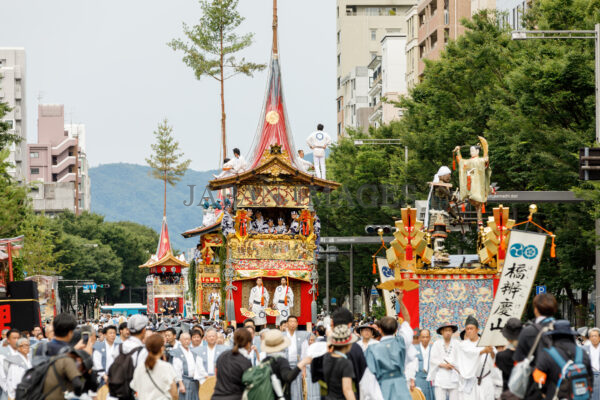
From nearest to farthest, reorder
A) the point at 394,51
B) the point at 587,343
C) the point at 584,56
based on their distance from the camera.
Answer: the point at 587,343
the point at 584,56
the point at 394,51

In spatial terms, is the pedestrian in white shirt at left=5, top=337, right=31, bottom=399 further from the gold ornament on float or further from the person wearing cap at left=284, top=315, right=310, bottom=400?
the gold ornament on float

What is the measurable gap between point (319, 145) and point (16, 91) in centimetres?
10583

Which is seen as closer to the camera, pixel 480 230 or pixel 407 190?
pixel 480 230

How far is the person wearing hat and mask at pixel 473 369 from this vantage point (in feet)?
57.9

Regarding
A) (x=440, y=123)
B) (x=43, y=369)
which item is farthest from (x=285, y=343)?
(x=440, y=123)

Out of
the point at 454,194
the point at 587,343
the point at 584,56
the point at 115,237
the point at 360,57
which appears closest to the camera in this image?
the point at 587,343

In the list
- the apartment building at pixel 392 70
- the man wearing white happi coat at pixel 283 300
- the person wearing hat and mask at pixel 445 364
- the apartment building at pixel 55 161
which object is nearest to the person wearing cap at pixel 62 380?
the person wearing hat and mask at pixel 445 364

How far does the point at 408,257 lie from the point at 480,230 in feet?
5.90

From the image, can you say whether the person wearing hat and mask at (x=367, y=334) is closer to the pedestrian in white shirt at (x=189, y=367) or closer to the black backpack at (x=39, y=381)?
the pedestrian in white shirt at (x=189, y=367)

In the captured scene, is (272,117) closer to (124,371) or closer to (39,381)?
(124,371)

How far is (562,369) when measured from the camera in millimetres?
10742

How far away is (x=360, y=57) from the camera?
111750 millimetres

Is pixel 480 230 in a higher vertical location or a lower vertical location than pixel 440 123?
lower

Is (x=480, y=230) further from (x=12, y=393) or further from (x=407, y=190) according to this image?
(x=407, y=190)
